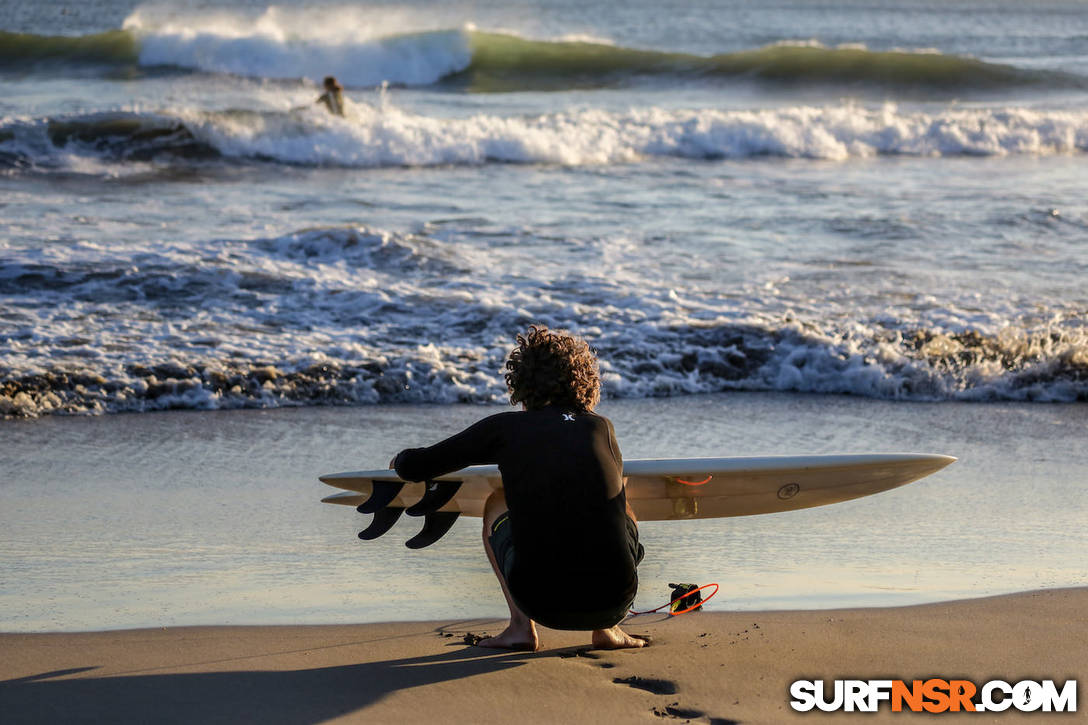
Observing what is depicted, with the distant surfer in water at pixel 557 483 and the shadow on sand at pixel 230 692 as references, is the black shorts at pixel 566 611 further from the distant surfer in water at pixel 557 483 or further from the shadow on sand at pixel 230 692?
the shadow on sand at pixel 230 692

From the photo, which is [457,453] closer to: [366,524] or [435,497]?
[435,497]

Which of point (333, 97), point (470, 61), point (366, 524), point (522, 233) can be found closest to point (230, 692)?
point (366, 524)

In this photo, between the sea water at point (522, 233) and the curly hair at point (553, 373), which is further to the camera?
the sea water at point (522, 233)

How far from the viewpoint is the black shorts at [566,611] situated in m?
2.74

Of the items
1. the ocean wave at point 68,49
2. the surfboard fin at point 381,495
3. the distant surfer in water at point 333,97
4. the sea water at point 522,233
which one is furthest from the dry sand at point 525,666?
the ocean wave at point 68,49

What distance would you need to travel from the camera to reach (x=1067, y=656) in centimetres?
298

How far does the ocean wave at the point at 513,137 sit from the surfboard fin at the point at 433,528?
38.7 feet

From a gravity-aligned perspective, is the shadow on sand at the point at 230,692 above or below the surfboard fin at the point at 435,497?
below

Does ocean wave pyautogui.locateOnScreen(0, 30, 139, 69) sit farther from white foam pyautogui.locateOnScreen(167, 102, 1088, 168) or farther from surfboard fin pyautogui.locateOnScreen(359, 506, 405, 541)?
surfboard fin pyautogui.locateOnScreen(359, 506, 405, 541)

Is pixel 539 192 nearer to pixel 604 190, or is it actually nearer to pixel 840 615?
pixel 604 190

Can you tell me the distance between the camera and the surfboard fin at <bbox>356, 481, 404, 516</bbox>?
3.29 metres

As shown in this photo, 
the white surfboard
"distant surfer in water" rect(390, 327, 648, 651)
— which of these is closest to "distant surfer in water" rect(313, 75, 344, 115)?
the white surfboard

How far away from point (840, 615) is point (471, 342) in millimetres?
4065

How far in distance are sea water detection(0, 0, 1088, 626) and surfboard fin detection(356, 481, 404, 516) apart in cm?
133
